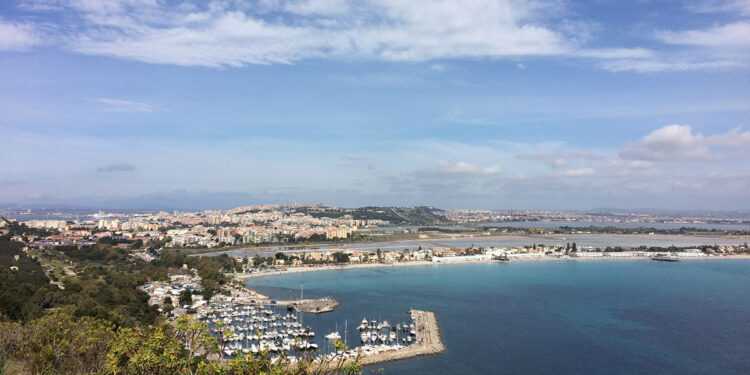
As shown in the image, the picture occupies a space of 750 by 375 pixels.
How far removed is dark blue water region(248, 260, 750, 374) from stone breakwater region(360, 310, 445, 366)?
26 cm

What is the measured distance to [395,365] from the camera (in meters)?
10.4

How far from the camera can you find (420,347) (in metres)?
11.5

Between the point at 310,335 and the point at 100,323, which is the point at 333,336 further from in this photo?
the point at 100,323

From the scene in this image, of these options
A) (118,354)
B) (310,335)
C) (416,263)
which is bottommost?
(416,263)

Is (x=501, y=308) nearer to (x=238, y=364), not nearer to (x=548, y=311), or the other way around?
(x=548, y=311)

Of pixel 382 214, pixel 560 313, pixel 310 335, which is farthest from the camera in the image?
pixel 382 214

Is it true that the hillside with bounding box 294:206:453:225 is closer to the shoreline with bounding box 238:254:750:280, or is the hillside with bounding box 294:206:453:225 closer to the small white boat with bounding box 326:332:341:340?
the shoreline with bounding box 238:254:750:280

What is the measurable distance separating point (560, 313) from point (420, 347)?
685 cm

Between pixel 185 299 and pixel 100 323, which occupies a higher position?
pixel 100 323

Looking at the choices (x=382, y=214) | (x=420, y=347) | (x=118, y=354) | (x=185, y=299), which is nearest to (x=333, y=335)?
(x=420, y=347)

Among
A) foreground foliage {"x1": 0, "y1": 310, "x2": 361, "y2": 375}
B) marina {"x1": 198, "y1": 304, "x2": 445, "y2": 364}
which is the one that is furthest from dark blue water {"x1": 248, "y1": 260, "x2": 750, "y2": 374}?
foreground foliage {"x1": 0, "y1": 310, "x2": 361, "y2": 375}

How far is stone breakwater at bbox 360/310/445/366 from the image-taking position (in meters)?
10.8

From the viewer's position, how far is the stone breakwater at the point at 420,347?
425 inches

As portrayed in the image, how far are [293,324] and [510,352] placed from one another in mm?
6484
